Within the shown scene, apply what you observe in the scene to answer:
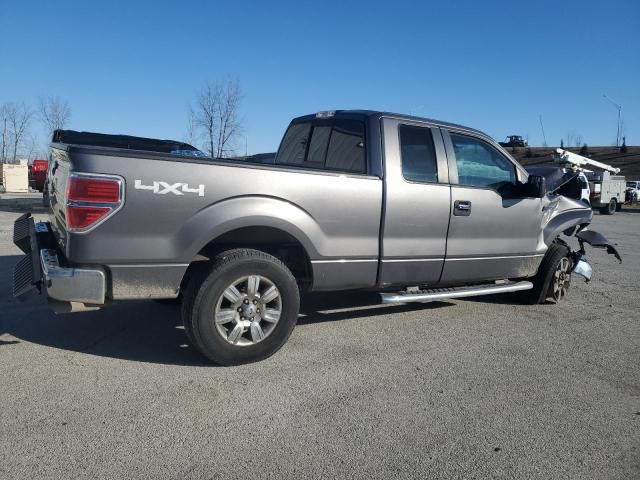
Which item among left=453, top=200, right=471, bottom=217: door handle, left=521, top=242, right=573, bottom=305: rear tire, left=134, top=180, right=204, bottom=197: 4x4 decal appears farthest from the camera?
left=521, top=242, right=573, bottom=305: rear tire

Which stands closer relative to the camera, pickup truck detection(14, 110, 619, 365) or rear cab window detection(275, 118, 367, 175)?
pickup truck detection(14, 110, 619, 365)

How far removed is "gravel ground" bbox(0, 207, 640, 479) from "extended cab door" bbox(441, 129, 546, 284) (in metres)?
Answer: 0.62

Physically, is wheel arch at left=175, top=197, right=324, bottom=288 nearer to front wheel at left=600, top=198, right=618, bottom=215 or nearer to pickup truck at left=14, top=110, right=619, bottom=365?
pickup truck at left=14, top=110, right=619, bottom=365

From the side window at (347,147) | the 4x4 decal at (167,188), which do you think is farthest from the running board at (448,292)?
the 4x4 decal at (167,188)

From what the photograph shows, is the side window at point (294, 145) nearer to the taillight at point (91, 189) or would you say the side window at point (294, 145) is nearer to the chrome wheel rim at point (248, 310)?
the chrome wheel rim at point (248, 310)

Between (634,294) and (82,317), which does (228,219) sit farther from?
(634,294)

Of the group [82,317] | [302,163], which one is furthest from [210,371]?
[302,163]

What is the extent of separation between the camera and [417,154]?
4.91 meters

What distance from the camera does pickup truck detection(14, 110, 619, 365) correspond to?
11.5 ft

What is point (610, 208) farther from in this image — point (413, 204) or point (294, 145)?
point (413, 204)

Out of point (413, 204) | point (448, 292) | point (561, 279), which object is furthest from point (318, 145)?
point (561, 279)

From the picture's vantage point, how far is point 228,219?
12.4ft

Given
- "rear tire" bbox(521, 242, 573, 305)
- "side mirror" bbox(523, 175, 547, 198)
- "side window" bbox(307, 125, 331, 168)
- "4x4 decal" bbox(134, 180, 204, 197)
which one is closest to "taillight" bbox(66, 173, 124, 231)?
"4x4 decal" bbox(134, 180, 204, 197)

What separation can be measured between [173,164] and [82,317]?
228 centimetres
